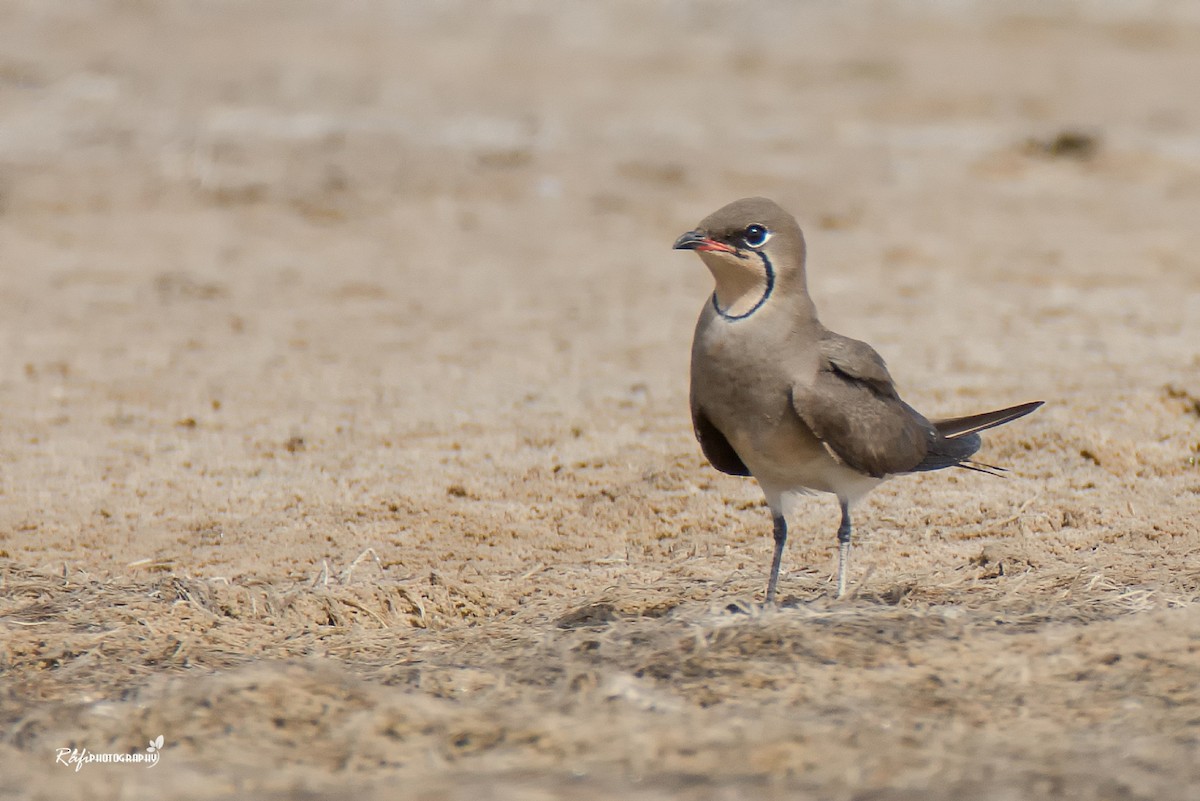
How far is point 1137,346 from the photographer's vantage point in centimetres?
782

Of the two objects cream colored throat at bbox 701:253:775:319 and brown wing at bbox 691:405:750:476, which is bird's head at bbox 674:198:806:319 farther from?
brown wing at bbox 691:405:750:476

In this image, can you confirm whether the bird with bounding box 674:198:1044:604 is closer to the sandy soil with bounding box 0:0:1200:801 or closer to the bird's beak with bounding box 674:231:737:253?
the bird's beak with bounding box 674:231:737:253

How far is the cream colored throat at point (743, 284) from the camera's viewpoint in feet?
15.2

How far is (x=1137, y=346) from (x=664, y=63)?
7.91 metres

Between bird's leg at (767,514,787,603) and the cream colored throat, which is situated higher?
the cream colored throat

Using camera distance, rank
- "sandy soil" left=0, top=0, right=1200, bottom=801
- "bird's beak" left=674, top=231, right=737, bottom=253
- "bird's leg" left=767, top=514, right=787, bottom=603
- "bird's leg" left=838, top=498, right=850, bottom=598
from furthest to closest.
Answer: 1. "bird's leg" left=838, top=498, right=850, bottom=598
2. "bird's leg" left=767, top=514, right=787, bottom=603
3. "bird's beak" left=674, top=231, right=737, bottom=253
4. "sandy soil" left=0, top=0, right=1200, bottom=801

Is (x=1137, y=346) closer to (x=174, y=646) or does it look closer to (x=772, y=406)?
(x=772, y=406)

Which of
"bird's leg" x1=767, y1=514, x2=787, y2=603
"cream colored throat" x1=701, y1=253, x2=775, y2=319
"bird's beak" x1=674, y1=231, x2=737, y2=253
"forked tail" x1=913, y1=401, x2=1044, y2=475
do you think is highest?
"bird's beak" x1=674, y1=231, x2=737, y2=253

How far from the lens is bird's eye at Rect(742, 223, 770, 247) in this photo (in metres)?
4.62

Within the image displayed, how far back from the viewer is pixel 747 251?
4.62m

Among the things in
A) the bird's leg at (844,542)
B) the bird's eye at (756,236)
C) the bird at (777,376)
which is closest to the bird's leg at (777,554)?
the bird at (777,376)

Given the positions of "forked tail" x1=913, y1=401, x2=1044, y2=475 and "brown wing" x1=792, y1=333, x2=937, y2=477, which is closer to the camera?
"brown wing" x1=792, y1=333, x2=937, y2=477

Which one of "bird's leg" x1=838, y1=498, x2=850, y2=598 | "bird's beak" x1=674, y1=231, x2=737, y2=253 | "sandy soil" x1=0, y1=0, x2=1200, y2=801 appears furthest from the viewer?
"bird's leg" x1=838, y1=498, x2=850, y2=598

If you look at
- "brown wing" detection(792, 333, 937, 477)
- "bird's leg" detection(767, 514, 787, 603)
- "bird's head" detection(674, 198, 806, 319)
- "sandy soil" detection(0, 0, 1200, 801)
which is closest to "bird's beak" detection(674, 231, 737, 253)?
"bird's head" detection(674, 198, 806, 319)
